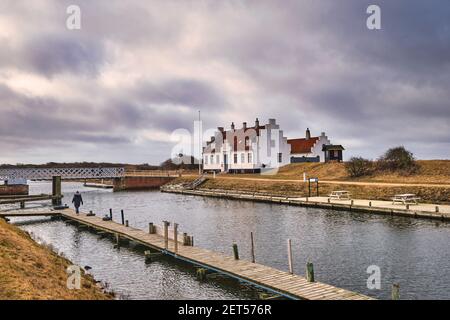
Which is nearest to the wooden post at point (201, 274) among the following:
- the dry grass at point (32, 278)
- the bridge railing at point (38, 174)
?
the dry grass at point (32, 278)

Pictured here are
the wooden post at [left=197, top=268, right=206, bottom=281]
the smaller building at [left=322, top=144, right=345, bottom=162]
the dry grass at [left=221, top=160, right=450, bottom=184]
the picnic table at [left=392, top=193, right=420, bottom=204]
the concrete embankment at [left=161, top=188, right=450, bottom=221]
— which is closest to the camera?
the wooden post at [left=197, top=268, right=206, bottom=281]

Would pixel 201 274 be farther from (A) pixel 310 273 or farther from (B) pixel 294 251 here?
(B) pixel 294 251

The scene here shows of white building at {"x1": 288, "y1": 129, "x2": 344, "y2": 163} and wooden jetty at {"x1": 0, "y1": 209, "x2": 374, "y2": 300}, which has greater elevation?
white building at {"x1": 288, "y1": 129, "x2": 344, "y2": 163}

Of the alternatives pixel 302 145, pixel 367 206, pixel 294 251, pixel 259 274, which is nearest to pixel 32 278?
pixel 259 274

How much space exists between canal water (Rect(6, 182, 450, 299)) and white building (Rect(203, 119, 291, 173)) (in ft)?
134

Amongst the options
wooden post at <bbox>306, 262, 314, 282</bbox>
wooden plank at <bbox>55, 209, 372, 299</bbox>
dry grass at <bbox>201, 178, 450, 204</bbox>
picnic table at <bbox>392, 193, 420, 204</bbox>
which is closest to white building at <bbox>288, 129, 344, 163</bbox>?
dry grass at <bbox>201, 178, 450, 204</bbox>

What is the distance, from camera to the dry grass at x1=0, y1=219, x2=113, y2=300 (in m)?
12.4

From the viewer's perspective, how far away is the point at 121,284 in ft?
63.8

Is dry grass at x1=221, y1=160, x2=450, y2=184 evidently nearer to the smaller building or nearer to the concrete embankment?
the smaller building

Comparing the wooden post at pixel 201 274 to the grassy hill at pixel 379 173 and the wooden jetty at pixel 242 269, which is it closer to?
the wooden jetty at pixel 242 269

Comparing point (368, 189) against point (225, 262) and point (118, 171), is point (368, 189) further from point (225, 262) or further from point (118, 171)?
point (118, 171)
